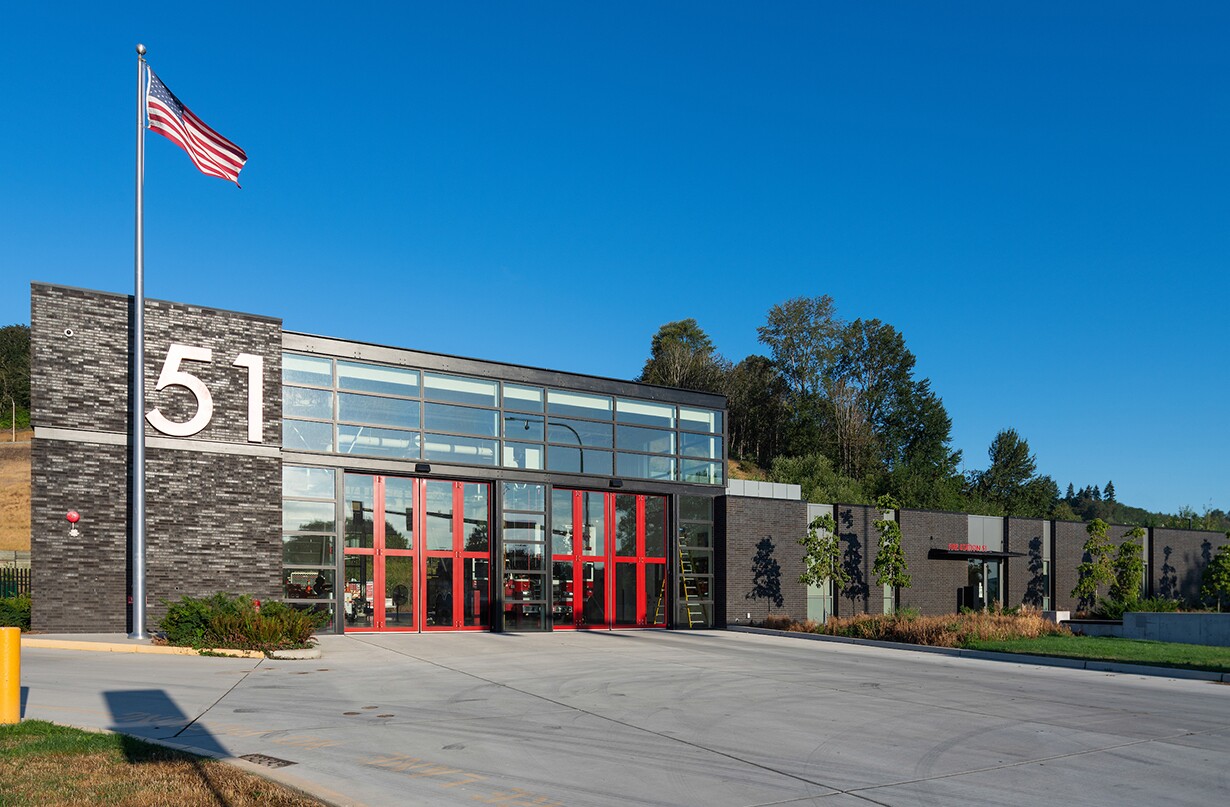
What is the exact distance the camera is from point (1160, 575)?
45781mm

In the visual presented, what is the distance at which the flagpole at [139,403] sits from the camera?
2034 centimetres

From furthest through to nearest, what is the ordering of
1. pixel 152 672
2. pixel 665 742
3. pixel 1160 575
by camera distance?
pixel 1160 575 < pixel 152 672 < pixel 665 742

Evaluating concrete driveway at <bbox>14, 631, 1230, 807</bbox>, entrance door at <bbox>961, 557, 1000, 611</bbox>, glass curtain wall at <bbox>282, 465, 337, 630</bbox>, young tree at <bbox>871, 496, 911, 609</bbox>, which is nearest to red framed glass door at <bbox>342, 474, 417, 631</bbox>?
glass curtain wall at <bbox>282, 465, 337, 630</bbox>

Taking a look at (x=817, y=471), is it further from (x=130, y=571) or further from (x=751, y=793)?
(x=751, y=793)

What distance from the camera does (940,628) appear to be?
80.6ft

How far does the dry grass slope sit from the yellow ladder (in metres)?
49.9

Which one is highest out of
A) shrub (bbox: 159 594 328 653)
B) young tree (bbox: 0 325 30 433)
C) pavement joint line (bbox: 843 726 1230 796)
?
young tree (bbox: 0 325 30 433)

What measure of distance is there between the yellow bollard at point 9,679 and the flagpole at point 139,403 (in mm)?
10282

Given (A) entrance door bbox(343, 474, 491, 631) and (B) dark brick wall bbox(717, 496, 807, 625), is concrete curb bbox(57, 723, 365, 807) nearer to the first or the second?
(A) entrance door bbox(343, 474, 491, 631)

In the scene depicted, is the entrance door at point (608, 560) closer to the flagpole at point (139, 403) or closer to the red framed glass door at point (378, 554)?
the red framed glass door at point (378, 554)

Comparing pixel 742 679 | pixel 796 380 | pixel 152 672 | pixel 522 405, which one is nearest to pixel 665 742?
pixel 742 679

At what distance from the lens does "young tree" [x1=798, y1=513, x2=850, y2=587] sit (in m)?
32.1

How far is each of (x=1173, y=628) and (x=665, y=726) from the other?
22.5 meters

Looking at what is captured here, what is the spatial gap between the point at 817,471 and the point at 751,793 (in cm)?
6558
